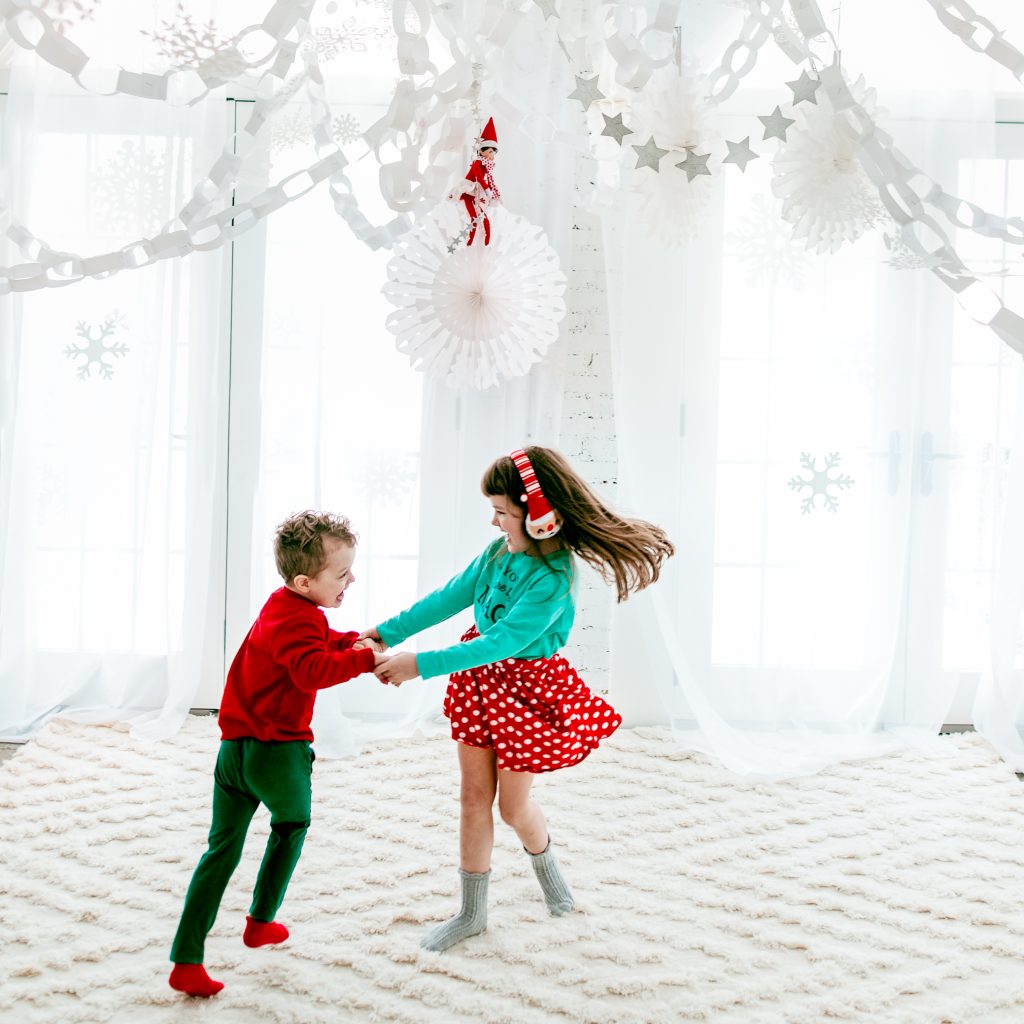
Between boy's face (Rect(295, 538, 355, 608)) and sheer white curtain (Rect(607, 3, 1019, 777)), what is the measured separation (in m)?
1.47

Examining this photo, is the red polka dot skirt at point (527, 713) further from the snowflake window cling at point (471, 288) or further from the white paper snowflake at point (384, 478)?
the white paper snowflake at point (384, 478)

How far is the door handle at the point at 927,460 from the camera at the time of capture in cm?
322

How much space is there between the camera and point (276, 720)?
5.90 ft

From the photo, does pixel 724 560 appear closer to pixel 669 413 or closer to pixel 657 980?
pixel 669 413

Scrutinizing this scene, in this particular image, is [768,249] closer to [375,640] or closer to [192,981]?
[375,640]

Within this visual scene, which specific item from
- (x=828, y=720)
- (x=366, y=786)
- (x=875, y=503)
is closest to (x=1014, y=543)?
(x=875, y=503)

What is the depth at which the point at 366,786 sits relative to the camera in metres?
2.82

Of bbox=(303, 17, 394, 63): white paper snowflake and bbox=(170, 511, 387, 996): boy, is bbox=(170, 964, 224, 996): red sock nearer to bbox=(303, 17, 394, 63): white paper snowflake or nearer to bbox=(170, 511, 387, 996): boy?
bbox=(170, 511, 387, 996): boy

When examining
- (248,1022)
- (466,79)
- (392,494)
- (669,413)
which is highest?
(466,79)

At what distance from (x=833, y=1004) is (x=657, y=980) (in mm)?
298

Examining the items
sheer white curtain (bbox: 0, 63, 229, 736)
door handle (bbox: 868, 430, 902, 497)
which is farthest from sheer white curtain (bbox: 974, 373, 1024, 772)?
sheer white curtain (bbox: 0, 63, 229, 736)

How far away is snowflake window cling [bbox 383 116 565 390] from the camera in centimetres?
197

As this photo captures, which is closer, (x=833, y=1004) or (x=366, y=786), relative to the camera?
(x=833, y=1004)

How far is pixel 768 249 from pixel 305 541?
6.24ft
